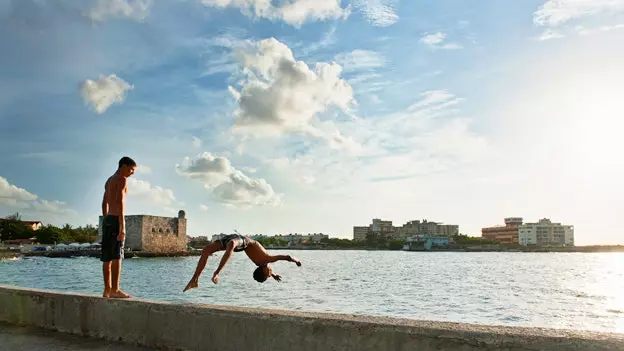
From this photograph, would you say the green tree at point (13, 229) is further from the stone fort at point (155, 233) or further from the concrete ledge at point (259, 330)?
the concrete ledge at point (259, 330)

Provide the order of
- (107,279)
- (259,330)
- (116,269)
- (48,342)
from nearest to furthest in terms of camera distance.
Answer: (259,330) → (48,342) → (107,279) → (116,269)

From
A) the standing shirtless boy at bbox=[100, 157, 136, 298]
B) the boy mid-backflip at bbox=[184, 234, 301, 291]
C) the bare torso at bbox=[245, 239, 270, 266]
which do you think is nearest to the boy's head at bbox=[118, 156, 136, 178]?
the standing shirtless boy at bbox=[100, 157, 136, 298]

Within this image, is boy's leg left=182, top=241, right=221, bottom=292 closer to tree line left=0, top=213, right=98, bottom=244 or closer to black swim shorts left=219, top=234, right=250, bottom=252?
black swim shorts left=219, top=234, right=250, bottom=252

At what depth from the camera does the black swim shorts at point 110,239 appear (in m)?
6.87

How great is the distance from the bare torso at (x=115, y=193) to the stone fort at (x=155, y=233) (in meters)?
119

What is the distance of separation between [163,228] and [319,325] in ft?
425

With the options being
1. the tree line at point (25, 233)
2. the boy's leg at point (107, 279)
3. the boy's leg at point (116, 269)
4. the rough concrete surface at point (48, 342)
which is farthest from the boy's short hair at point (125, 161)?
the tree line at point (25, 233)

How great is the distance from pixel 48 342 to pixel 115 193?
2.08 meters

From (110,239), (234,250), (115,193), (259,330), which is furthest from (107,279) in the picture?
(259,330)

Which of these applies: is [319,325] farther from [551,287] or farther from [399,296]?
[551,287]

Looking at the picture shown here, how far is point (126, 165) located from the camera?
7062 mm

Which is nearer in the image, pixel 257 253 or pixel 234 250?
pixel 234 250

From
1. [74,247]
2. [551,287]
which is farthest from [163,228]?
[551,287]

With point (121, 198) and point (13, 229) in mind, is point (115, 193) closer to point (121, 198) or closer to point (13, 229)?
point (121, 198)
